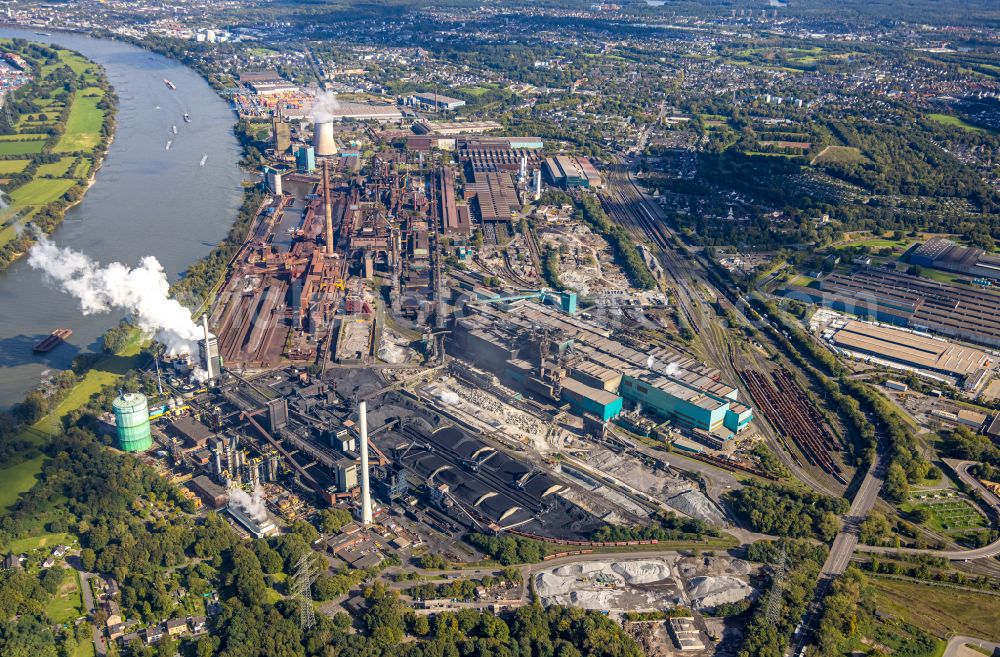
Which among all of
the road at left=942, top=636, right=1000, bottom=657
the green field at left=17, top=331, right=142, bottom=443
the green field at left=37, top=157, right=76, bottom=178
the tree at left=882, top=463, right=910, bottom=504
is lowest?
the road at left=942, top=636, right=1000, bottom=657

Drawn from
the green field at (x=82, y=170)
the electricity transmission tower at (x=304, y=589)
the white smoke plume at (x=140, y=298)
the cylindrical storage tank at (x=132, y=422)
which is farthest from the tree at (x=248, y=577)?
the green field at (x=82, y=170)

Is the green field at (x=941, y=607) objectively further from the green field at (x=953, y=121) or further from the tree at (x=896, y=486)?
the green field at (x=953, y=121)

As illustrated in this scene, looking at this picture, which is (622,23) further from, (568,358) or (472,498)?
(472,498)

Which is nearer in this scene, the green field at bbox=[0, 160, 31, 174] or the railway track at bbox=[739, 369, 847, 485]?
the railway track at bbox=[739, 369, 847, 485]

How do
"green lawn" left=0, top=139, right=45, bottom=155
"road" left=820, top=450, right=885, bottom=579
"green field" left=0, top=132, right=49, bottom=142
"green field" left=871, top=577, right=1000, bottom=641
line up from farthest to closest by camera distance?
"green field" left=0, top=132, right=49, bottom=142 → "green lawn" left=0, top=139, right=45, bottom=155 → "road" left=820, top=450, right=885, bottom=579 → "green field" left=871, top=577, right=1000, bottom=641

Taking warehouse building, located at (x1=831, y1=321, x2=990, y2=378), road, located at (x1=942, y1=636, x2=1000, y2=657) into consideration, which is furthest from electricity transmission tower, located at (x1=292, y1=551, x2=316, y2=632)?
warehouse building, located at (x1=831, y1=321, x2=990, y2=378)

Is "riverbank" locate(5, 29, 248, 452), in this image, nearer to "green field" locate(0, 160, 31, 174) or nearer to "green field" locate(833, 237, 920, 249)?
"green field" locate(0, 160, 31, 174)

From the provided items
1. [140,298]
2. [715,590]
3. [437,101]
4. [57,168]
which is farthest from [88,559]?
[437,101]
